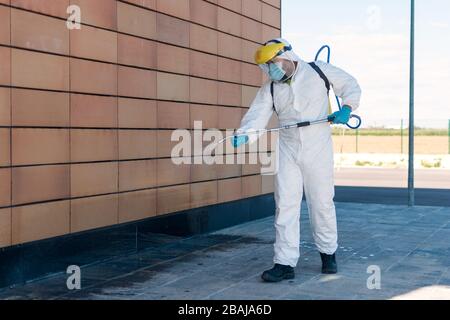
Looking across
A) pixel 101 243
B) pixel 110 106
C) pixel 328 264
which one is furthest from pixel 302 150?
pixel 101 243

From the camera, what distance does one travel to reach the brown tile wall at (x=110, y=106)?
5.92m

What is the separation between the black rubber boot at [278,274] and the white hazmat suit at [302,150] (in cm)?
4

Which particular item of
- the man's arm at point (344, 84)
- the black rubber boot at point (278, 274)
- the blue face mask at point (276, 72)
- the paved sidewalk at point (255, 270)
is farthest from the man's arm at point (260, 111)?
the paved sidewalk at point (255, 270)

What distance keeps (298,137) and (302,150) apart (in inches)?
4.5

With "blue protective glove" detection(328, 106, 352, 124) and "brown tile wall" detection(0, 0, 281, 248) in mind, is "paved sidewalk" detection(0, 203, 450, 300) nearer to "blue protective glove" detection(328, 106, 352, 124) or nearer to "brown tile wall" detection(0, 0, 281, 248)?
"brown tile wall" detection(0, 0, 281, 248)

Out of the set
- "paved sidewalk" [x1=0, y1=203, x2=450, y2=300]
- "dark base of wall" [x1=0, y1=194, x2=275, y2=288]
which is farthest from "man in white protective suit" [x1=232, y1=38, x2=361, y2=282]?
"dark base of wall" [x1=0, y1=194, x2=275, y2=288]

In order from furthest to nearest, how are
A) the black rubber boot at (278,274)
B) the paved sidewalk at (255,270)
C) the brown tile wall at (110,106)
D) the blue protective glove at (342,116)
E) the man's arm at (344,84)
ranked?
the man's arm at (344,84), the blue protective glove at (342,116), the black rubber boot at (278,274), the brown tile wall at (110,106), the paved sidewalk at (255,270)

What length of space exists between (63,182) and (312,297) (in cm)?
233

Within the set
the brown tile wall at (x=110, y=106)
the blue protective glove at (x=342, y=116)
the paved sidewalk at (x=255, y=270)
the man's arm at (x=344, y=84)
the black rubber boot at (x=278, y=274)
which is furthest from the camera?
the man's arm at (x=344, y=84)

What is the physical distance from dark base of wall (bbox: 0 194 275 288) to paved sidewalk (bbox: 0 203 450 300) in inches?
3.6

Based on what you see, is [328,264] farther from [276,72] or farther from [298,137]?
[276,72]

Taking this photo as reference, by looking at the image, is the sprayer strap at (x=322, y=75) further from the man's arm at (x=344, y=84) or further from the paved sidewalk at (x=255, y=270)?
the paved sidewalk at (x=255, y=270)

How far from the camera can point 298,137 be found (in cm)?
637

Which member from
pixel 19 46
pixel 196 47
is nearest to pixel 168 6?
pixel 196 47
